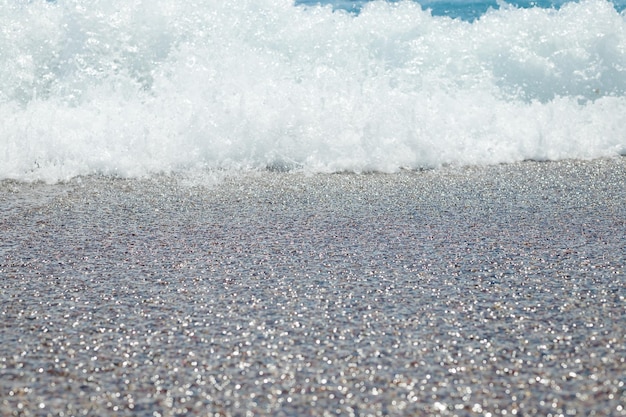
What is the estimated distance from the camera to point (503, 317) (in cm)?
170

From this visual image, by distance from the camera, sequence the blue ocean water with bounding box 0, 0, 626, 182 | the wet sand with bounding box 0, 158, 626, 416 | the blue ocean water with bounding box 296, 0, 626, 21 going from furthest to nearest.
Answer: the blue ocean water with bounding box 296, 0, 626, 21
the blue ocean water with bounding box 0, 0, 626, 182
the wet sand with bounding box 0, 158, 626, 416

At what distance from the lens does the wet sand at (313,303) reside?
1.34 metres

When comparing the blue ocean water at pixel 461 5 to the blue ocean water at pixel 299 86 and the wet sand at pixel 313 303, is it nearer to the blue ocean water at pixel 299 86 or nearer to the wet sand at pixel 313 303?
the blue ocean water at pixel 299 86

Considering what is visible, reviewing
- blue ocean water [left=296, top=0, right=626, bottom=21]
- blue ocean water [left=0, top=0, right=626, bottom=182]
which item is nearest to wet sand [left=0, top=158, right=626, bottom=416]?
blue ocean water [left=0, top=0, right=626, bottom=182]

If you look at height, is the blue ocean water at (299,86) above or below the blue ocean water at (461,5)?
below

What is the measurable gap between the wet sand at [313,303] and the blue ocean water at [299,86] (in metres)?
0.73

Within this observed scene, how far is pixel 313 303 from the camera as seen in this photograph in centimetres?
181

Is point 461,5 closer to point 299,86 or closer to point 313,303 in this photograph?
point 299,86

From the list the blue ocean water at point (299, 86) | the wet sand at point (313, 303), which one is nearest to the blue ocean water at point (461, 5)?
the blue ocean water at point (299, 86)

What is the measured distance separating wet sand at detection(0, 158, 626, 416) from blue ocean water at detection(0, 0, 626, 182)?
2.39 ft

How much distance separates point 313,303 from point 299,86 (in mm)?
2810

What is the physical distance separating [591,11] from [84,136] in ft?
13.2

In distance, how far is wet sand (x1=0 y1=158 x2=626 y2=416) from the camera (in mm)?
1341

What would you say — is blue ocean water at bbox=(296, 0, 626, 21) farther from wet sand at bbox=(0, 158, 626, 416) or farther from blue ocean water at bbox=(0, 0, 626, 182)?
wet sand at bbox=(0, 158, 626, 416)
